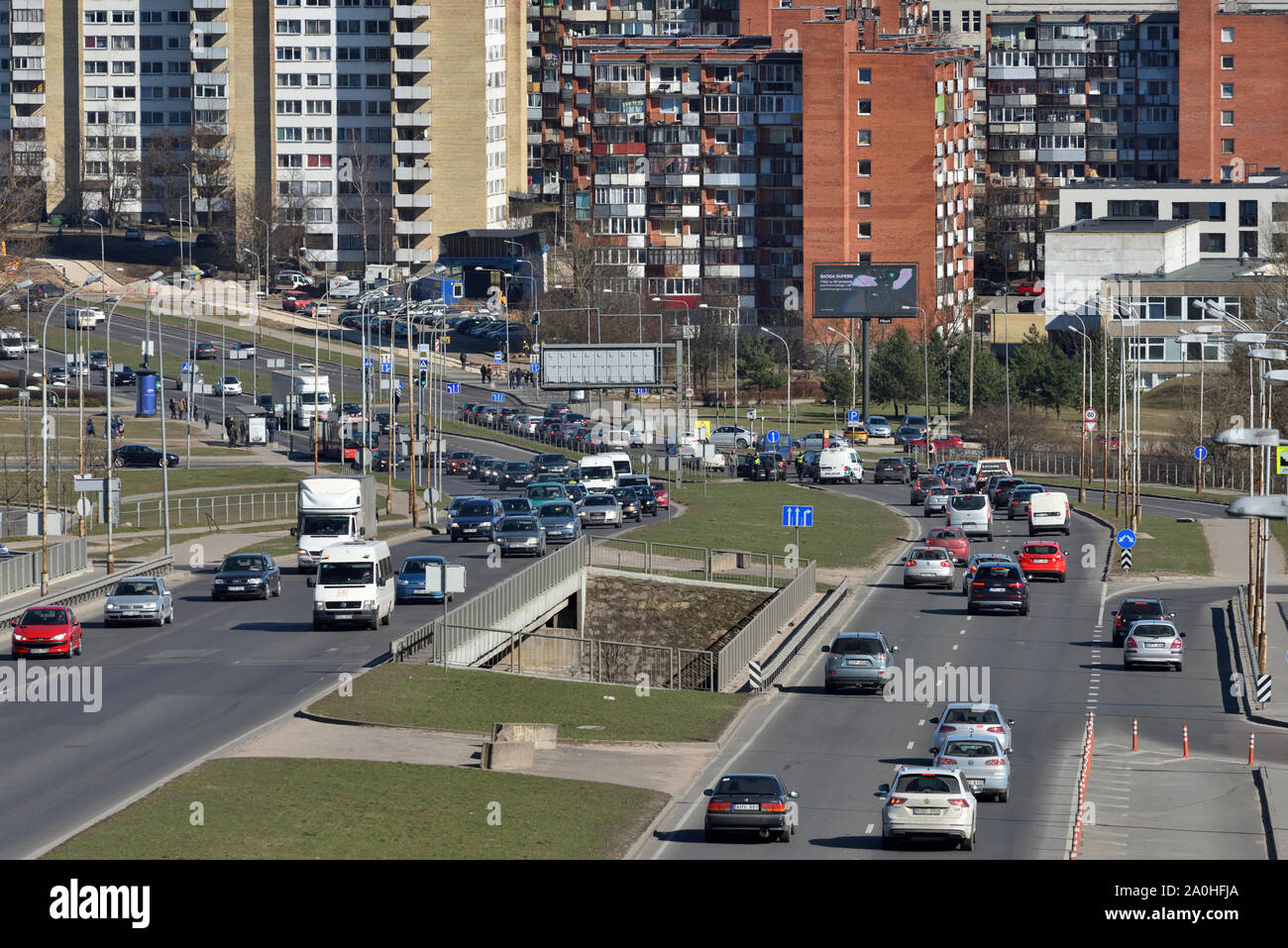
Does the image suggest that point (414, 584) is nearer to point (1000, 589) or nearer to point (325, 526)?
point (325, 526)

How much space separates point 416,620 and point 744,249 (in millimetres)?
123948

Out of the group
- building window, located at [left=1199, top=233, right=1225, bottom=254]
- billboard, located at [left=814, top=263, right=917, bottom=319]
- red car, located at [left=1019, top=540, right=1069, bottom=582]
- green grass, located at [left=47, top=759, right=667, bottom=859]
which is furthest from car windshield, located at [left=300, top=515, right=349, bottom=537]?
building window, located at [left=1199, top=233, right=1225, bottom=254]

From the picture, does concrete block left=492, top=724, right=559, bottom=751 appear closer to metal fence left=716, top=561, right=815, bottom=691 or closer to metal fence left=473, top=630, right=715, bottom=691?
metal fence left=716, top=561, right=815, bottom=691

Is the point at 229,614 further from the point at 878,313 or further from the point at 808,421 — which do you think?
the point at 878,313

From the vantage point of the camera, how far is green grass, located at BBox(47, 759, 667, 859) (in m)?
33.2

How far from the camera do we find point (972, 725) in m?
44.3

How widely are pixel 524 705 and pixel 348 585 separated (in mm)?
9186

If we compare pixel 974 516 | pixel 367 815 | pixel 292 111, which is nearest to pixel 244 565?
pixel 367 815

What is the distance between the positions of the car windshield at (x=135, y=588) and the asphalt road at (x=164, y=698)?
0.96 m

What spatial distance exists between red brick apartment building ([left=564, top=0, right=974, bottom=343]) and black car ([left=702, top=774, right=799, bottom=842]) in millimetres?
134182

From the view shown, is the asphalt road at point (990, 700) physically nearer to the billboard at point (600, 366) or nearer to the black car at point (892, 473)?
the black car at point (892, 473)

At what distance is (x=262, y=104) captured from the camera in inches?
7475

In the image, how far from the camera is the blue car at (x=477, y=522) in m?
79.6
